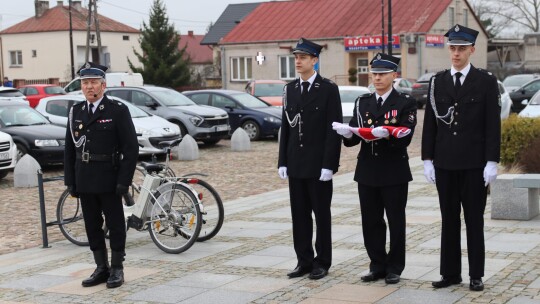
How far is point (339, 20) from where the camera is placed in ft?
180

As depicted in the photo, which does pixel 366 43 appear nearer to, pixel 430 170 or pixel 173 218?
pixel 173 218

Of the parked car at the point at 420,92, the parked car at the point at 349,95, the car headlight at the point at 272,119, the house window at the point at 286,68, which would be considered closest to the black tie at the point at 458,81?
the car headlight at the point at 272,119

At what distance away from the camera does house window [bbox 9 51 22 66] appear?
253ft

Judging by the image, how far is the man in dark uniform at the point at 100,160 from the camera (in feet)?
24.1

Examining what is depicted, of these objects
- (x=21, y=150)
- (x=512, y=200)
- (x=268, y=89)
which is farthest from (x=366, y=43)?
(x=512, y=200)

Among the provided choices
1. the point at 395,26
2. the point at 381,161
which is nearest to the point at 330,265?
the point at 381,161

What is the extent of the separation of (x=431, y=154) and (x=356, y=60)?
47.6 metres

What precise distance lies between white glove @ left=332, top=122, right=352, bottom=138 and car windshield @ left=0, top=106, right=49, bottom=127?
463 inches

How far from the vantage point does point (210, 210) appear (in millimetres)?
9414

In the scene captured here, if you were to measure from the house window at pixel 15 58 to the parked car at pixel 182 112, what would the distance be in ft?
189

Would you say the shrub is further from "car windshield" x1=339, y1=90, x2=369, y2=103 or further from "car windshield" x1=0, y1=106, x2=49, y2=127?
"car windshield" x1=339, y1=90, x2=369, y2=103

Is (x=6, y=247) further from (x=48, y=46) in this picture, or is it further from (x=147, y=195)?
(x=48, y=46)

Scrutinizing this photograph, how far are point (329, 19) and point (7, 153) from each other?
4172cm

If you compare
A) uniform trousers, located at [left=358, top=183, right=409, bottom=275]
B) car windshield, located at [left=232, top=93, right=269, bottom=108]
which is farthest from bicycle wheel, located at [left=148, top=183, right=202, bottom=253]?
car windshield, located at [left=232, top=93, right=269, bottom=108]
